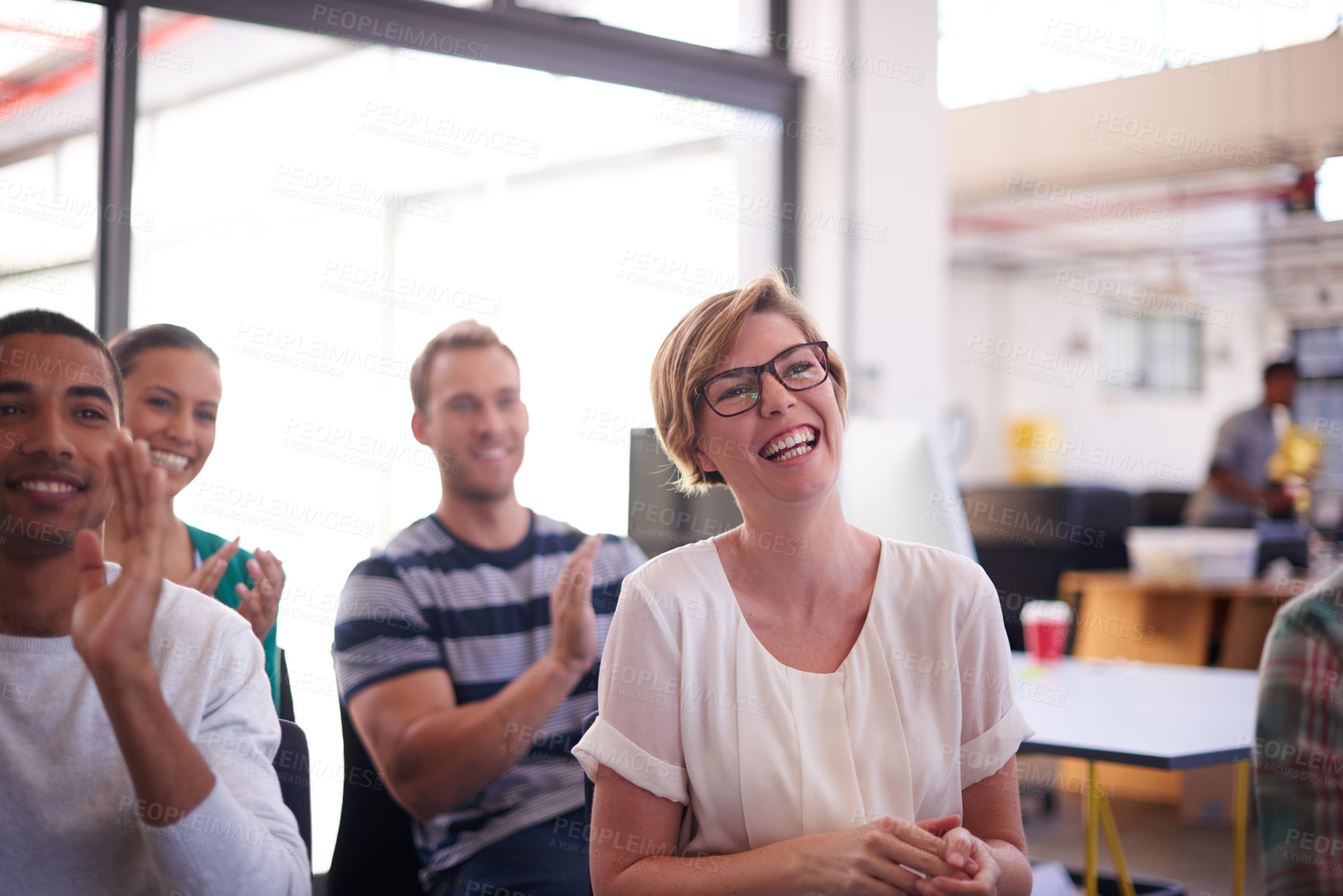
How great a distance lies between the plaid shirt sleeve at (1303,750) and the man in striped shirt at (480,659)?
1264 mm

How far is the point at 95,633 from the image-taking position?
5.58 ft

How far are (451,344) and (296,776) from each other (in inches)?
38.2

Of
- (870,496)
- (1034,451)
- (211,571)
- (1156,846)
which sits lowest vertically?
(1156,846)

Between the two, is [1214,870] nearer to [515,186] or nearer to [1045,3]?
[515,186]

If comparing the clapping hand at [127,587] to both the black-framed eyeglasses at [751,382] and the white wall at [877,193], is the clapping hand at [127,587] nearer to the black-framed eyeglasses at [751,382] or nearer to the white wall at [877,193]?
the black-framed eyeglasses at [751,382]

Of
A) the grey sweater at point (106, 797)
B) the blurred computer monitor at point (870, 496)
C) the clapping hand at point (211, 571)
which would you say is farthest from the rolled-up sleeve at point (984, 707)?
the clapping hand at point (211, 571)

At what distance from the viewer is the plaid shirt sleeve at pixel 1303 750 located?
1.20m

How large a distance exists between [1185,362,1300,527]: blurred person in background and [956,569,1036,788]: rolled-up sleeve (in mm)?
5270

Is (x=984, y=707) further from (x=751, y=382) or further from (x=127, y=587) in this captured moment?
(x=127, y=587)

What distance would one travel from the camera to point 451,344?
2.45 metres

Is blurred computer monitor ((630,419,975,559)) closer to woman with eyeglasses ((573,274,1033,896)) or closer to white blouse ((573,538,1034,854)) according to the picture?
woman with eyeglasses ((573,274,1033,896))

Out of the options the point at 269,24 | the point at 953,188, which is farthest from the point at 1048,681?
the point at 953,188

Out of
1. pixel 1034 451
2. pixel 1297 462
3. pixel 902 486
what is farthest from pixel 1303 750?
pixel 1034 451

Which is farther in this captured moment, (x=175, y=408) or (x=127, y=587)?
(x=175, y=408)
